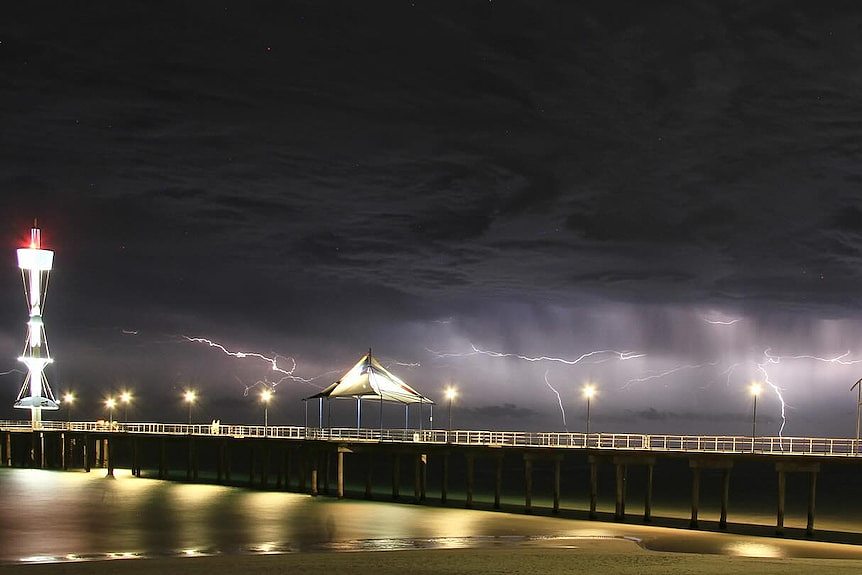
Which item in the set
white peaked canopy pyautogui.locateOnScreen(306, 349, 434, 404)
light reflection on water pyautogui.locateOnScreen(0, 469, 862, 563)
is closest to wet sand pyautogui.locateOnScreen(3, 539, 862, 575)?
light reflection on water pyautogui.locateOnScreen(0, 469, 862, 563)

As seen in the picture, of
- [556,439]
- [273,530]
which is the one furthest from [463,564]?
[556,439]

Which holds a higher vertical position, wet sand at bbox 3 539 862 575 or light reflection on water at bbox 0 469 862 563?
wet sand at bbox 3 539 862 575

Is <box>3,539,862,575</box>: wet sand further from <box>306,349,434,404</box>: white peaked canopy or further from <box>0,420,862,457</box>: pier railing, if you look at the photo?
<box>306,349,434,404</box>: white peaked canopy

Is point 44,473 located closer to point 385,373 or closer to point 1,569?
point 385,373

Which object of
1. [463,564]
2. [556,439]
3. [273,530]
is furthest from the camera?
[556,439]

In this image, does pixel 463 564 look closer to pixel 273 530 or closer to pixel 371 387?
pixel 273 530

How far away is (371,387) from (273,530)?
63.9ft

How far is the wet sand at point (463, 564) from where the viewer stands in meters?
28.7

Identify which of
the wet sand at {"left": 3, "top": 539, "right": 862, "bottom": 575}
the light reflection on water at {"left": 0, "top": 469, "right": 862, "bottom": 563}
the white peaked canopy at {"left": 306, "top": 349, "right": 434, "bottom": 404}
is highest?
the white peaked canopy at {"left": 306, "top": 349, "right": 434, "bottom": 404}

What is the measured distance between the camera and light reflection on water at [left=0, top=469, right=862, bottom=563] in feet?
119

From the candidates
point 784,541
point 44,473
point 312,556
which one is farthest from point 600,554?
point 44,473

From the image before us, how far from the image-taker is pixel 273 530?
41781 millimetres

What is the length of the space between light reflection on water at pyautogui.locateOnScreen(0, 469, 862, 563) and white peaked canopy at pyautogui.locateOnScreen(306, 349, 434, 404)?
21.4ft

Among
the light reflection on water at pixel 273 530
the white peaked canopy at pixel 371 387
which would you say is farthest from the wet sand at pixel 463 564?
the white peaked canopy at pixel 371 387
